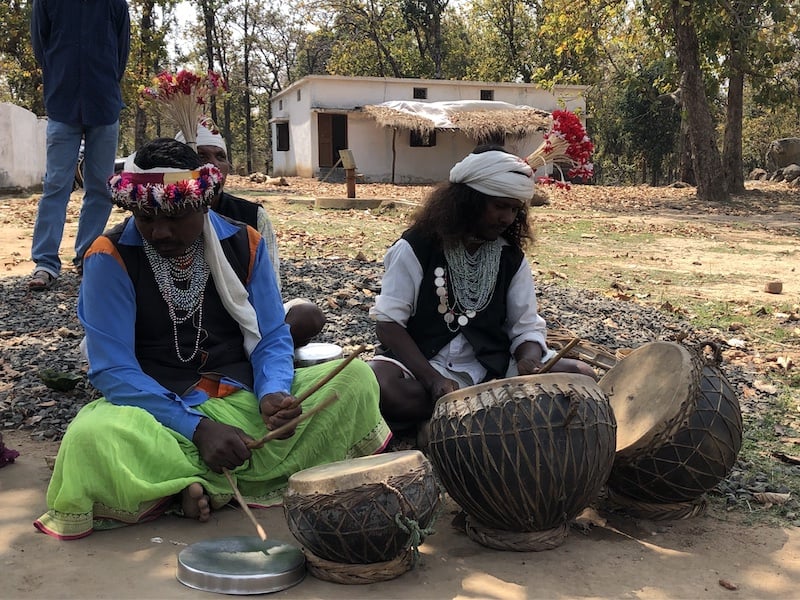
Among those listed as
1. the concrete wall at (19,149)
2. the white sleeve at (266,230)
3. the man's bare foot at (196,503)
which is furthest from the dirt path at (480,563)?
the concrete wall at (19,149)

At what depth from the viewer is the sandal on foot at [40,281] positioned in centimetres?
622

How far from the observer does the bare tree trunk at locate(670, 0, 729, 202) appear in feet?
56.4

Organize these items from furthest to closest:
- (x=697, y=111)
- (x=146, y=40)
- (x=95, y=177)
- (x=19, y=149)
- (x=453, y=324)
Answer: (x=146, y=40)
(x=697, y=111)
(x=19, y=149)
(x=95, y=177)
(x=453, y=324)

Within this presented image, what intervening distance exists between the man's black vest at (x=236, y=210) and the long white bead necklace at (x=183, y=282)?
3.21ft

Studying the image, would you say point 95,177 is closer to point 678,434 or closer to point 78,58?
point 78,58

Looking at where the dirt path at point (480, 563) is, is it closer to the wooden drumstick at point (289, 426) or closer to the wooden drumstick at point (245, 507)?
the wooden drumstick at point (245, 507)

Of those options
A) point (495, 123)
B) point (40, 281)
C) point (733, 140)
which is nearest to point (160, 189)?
point (40, 281)

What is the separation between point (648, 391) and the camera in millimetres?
3113

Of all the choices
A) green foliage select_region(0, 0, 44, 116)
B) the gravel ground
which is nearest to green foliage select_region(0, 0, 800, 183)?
green foliage select_region(0, 0, 44, 116)

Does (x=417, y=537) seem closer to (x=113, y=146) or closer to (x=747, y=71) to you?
(x=113, y=146)

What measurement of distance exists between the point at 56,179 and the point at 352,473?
4.49 m

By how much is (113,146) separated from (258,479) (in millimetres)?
3877

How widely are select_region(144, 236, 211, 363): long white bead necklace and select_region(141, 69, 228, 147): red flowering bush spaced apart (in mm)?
998

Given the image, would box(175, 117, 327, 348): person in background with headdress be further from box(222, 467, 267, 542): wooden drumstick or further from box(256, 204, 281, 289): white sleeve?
box(222, 467, 267, 542): wooden drumstick
